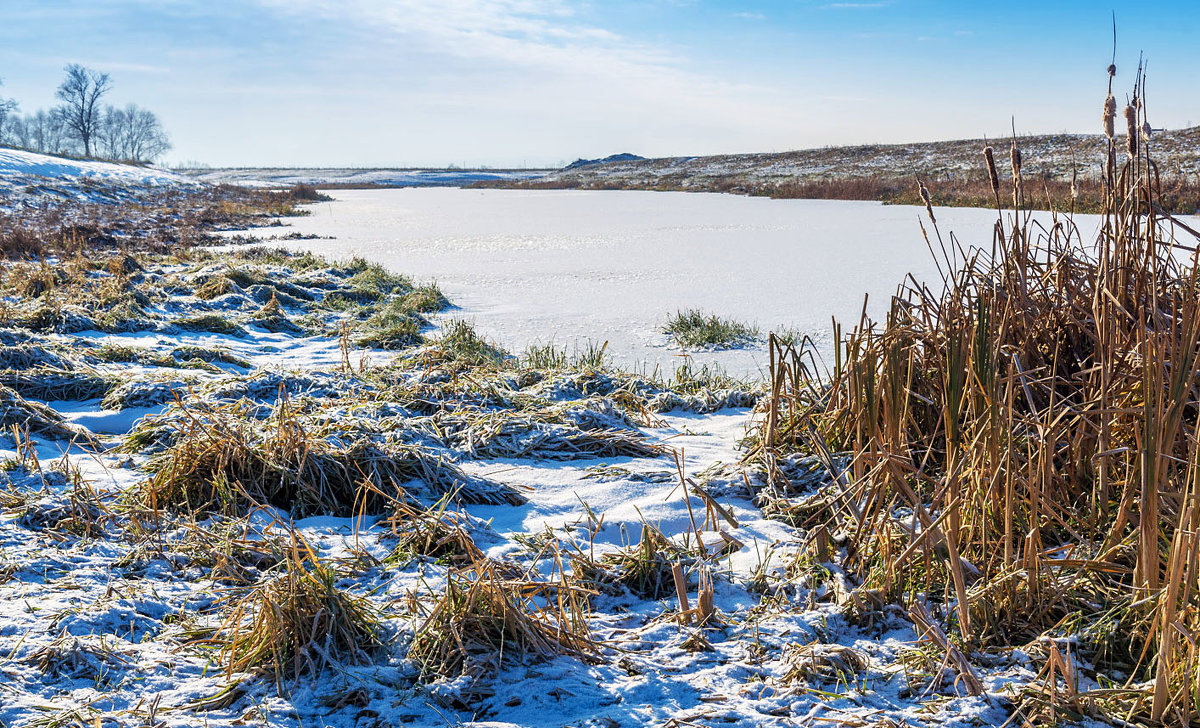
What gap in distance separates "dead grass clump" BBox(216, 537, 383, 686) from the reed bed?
4.35 feet

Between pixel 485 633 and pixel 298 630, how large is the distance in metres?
0.44

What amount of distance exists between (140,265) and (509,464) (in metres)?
7.94

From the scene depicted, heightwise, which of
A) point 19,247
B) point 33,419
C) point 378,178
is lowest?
point 33,419

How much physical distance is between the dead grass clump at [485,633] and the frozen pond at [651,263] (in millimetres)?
3198

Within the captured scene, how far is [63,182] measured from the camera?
2283 centimetres

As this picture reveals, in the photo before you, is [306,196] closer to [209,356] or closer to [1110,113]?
[209,356]

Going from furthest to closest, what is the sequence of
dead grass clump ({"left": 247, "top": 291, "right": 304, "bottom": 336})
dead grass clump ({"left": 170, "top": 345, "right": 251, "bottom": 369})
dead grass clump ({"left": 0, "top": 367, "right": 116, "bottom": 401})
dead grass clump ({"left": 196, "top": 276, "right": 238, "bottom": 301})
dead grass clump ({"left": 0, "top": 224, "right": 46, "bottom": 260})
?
1. dead grass clump ({"left": 0, "top": 224, "right": 46, "bottom": 260})
2. dead grass clump ({"left": 196, "top": 276, "right": 238, "bottom": 301})
3. dead grass clump ({"left": 247, "top": 291, "right": 304, "bottom": 336})
4. dead grass clump ({"left": 170, "top": 345, "right": 251, "bottom": 369})
5. dead grass clump ({"left": 0, "top": 367, "right": 116, "bottom": 401})

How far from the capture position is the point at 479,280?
9.69 metres

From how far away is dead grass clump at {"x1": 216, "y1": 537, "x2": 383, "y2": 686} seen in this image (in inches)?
69.6

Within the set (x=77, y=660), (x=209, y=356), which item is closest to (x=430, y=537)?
(x=77, y=660)

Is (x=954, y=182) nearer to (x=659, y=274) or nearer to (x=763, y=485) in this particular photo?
(x=659, y=274)

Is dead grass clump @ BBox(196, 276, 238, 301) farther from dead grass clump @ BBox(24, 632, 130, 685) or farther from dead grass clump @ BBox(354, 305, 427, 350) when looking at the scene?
dead grass clump @ BBox(24, 632, 130, 685)

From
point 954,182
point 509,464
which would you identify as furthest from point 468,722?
point 954,182

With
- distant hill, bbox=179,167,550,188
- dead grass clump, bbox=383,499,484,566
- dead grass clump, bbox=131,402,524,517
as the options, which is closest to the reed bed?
dead grass clump, bbox=383,499,484,566
